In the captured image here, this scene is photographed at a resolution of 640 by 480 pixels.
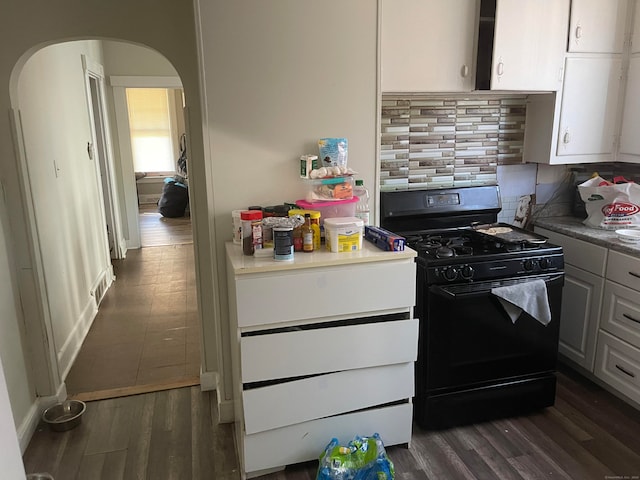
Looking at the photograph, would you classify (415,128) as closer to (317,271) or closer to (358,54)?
(358,54)

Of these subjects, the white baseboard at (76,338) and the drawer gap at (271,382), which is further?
the white baseboard at (76,338)

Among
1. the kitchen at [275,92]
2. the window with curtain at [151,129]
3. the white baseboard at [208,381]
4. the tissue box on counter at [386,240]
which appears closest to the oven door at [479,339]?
the tissue box on counter at [386,240]

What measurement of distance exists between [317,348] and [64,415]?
4.70 feet

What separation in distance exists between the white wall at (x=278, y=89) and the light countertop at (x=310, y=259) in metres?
0.35

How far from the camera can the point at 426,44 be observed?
2348 mm

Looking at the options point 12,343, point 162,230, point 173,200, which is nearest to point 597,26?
point 12,343

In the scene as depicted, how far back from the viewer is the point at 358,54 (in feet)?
7.20

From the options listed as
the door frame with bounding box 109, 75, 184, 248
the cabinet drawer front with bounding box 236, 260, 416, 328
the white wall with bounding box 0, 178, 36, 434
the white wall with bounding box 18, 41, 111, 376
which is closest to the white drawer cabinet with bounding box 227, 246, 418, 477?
the cabinet drawer front with bounding box 236, 260, 416, 328

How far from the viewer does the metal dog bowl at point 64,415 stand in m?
2.39

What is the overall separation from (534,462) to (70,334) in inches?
105

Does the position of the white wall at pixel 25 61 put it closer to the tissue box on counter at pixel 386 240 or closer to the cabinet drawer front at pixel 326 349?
the cabinet drawer front at pixel 326 349

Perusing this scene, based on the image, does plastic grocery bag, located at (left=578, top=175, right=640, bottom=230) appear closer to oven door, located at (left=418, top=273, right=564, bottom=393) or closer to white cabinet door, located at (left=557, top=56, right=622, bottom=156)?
white cabinet door, located at (left=557, top=56, right=622, bottom=156)

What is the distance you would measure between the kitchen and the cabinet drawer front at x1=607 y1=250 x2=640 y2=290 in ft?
4.25

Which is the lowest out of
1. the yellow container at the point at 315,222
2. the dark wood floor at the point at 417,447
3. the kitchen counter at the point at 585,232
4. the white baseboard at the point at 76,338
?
the dark wood floor at the point at 417,447
